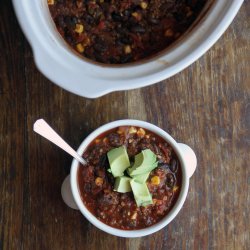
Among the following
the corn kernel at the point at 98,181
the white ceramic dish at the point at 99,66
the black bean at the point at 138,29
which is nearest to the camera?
the white ceramic dish at the point at 99,66

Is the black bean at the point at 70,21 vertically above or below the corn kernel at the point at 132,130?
above

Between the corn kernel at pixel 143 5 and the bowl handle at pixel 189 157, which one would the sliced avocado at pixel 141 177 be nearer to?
the bowl handle at pixel 189 157

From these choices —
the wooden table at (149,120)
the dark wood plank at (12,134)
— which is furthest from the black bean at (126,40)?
the dark wood plank at (12,134)

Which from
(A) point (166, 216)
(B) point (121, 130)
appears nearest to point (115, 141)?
(B) point (121, 130)

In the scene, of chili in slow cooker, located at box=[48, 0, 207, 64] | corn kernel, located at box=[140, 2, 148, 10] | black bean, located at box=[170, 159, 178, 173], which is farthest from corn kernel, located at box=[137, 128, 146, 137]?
corn kernel, located at box=[140, 2, 148, 10]

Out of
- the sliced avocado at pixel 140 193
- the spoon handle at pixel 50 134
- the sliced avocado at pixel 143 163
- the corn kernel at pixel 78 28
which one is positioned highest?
the corn kernel at pixel 78 28

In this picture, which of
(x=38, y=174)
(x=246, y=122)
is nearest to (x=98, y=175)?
(x=38, y=174)

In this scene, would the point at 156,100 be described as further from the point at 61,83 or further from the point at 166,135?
the point at 61,83
